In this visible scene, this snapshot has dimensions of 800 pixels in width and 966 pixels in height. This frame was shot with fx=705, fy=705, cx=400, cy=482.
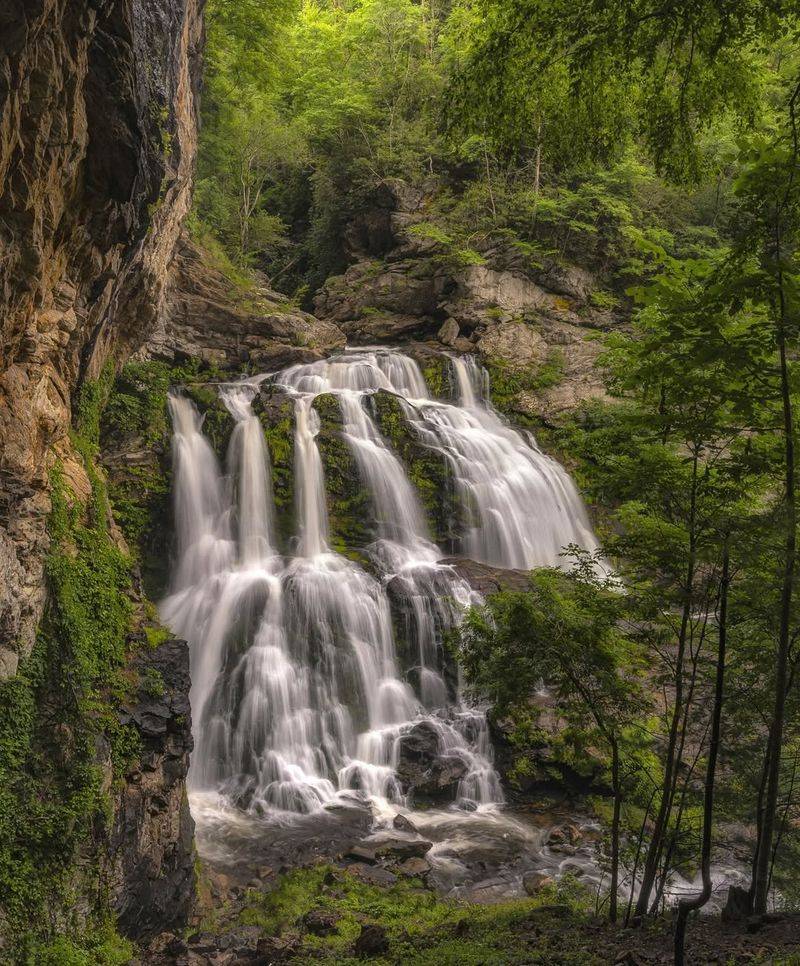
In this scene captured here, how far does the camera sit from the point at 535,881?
29.7 feet

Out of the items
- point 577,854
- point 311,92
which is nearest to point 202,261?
point 311,92

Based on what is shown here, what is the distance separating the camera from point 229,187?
2741 centimetres

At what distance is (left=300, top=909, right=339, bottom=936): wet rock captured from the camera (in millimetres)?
7461

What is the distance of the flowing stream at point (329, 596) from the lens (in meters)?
11.6

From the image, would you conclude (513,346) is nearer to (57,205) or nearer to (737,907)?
(57,205)

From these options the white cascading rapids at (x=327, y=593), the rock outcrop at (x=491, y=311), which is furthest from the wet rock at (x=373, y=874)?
the rock outcrop at (x=491, y=311)

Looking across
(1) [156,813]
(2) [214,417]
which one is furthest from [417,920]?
(2) [214,417]

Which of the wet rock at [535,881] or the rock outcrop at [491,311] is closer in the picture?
the wet rock at [535,881]

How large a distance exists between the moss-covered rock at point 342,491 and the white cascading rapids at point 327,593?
204mm

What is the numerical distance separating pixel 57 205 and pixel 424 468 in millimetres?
12405

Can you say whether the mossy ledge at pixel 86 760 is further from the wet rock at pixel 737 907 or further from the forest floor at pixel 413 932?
the wet rock at pixel 737 907

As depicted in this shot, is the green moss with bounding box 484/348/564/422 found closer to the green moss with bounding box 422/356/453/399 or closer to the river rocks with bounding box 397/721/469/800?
the green moss with bounding box 422/356/453/399

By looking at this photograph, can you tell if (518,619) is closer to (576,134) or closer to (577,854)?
(576,134)

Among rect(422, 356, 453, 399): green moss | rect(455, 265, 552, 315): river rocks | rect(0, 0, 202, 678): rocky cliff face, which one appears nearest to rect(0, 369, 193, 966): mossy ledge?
rect(0, 0, 202, 678): rocky cliff face
